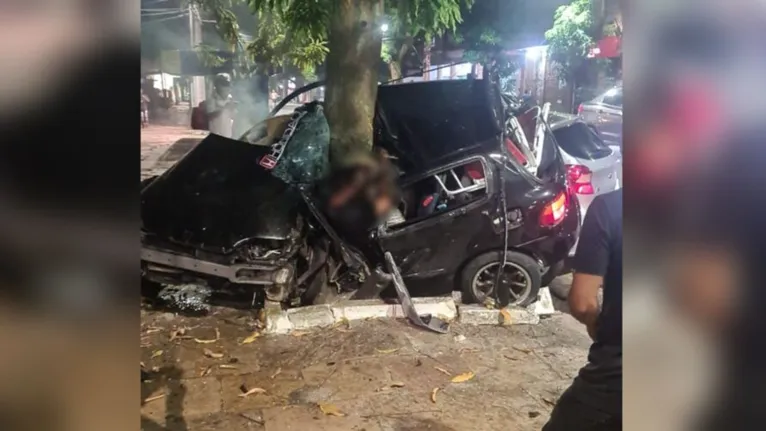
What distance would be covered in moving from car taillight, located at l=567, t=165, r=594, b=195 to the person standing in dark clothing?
2002mm

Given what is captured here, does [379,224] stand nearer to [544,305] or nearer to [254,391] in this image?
[544,305]

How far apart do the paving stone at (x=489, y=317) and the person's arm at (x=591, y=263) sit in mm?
2426

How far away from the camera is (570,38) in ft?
11.6

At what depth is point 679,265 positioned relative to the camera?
1162mm

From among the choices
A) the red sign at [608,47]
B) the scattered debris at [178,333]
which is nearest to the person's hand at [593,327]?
the red sign at [608,47]

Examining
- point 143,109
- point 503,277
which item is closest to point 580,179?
point 503,277

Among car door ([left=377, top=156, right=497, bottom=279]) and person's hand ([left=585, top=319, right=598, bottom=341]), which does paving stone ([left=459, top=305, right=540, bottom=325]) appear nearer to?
car door ([left=377, top=156, right=497, bottom=279])

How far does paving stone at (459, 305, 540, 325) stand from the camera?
437 cm

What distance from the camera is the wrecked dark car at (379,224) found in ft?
13.6

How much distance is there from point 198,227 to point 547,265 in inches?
92.8

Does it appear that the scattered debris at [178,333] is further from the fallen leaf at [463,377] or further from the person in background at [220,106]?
the fallen leaf at [463,377]

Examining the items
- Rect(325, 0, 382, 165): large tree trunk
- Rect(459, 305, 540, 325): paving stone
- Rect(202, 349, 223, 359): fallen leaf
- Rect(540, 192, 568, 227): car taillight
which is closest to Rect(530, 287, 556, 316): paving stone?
Rect(459, 305, 540, 325): paving stone

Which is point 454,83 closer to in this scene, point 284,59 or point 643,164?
point 284,59

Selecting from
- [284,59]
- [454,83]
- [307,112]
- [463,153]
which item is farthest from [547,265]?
[284,59]
